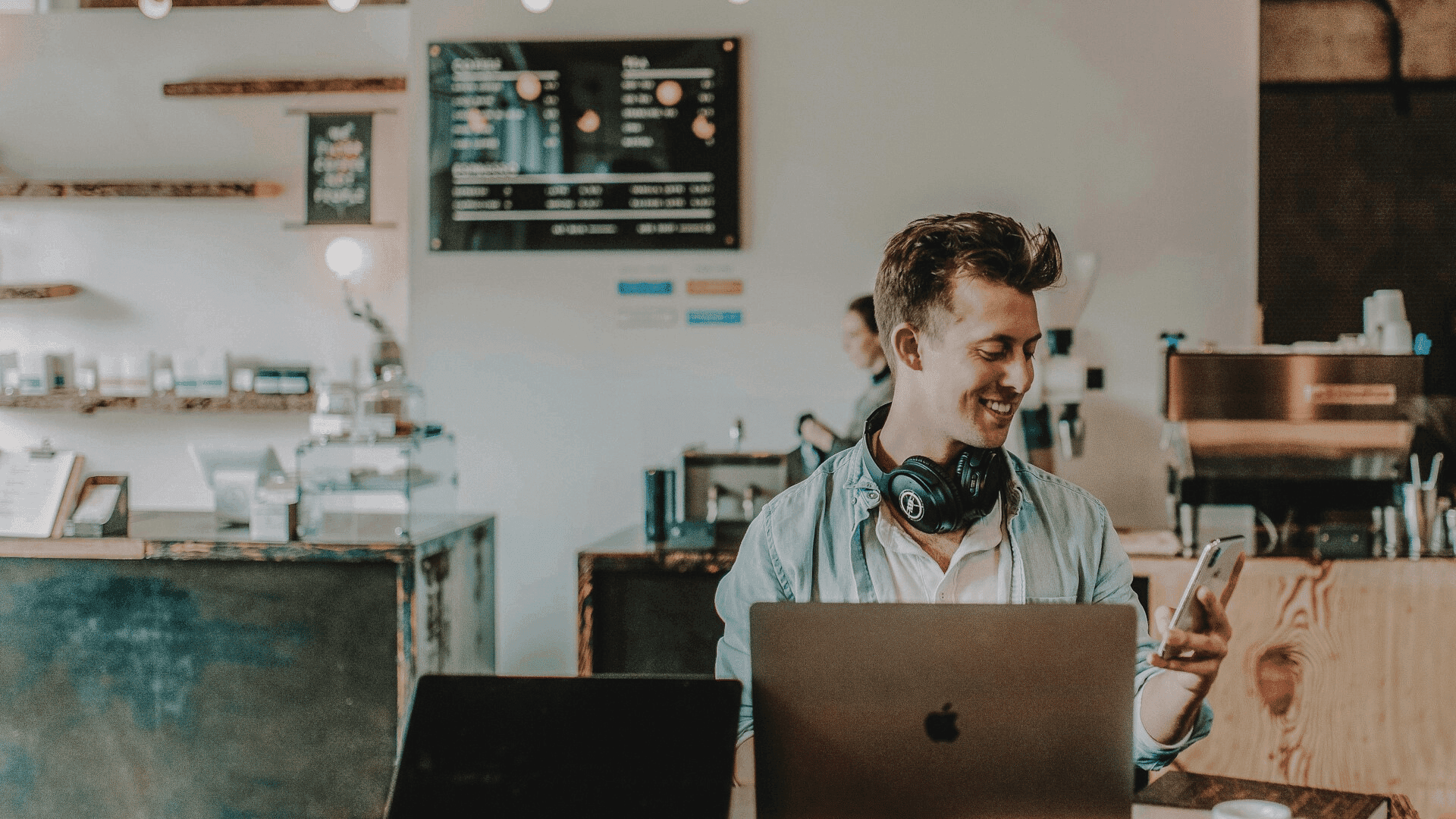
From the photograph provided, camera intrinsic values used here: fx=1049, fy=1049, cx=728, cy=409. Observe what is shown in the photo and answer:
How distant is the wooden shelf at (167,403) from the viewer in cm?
413

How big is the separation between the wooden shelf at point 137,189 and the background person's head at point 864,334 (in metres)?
2.46

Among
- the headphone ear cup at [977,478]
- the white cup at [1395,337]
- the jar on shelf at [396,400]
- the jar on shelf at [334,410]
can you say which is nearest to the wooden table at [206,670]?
the jar on shelf at [334,410]

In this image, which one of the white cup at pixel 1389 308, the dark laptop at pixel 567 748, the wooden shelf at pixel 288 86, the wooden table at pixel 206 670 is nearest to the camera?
the dark laptop at pixel 567 748

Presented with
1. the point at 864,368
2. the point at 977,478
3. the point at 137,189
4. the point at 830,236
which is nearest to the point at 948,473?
the point at 977,478

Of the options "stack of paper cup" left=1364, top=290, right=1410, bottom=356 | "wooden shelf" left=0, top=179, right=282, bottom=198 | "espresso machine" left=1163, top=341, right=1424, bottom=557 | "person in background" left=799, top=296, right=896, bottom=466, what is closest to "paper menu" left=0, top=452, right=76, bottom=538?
"wooden shelf" left=0, top=179, right=282, bottom=198

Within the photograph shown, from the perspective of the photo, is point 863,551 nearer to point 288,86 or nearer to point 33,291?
point 288,86

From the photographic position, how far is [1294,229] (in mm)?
3570

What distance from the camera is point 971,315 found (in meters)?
1.33

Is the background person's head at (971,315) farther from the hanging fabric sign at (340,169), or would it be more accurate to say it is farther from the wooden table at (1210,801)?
the hanging fabric sign at (340,169)

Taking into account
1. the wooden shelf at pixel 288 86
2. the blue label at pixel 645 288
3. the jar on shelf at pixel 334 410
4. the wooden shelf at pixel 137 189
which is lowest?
the jar on shelf at pixel 334 410

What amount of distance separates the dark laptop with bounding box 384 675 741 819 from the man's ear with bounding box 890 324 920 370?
0.65 metres

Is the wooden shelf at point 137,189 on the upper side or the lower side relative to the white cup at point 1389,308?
upper

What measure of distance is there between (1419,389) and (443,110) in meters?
3.03

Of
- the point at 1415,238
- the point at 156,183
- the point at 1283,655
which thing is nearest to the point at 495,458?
the point at 156,183
